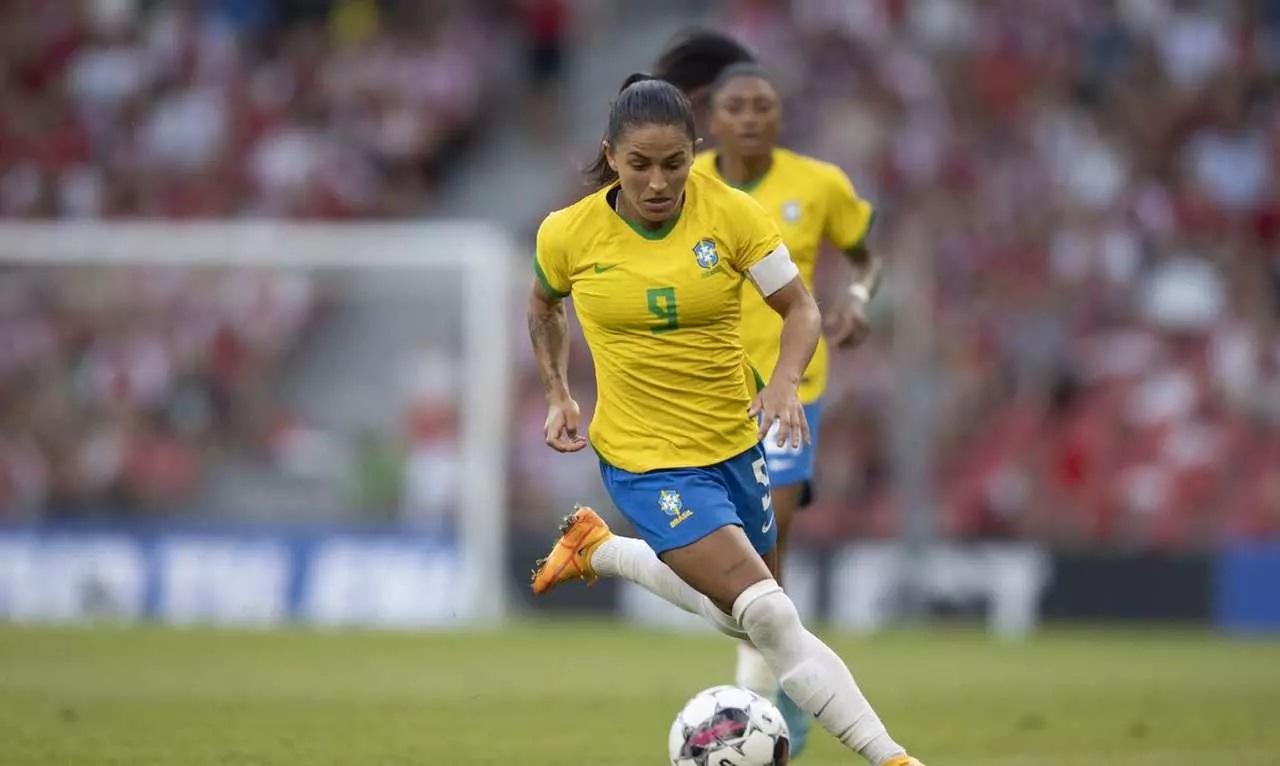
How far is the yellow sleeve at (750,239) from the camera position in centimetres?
741

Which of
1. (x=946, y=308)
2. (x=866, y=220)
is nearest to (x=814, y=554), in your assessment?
(x=946, y=308)

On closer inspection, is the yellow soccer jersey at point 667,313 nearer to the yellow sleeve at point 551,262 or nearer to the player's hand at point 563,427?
the yellow sleeve at point 551,262

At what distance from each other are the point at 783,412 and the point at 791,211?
8.45 ft

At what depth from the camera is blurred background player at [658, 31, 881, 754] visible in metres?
9.10

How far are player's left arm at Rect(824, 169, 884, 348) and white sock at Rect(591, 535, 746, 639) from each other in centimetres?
186

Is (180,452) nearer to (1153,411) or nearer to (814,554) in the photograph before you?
(814,554)

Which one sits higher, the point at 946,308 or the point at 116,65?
the point at 116,65

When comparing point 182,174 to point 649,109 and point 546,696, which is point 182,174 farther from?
point 649,109

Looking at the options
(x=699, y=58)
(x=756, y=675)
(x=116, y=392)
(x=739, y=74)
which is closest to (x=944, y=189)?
(x=116, y=392)

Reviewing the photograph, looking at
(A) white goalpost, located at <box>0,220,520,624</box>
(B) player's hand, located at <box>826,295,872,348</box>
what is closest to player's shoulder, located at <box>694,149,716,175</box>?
(B) player's hand, located at <box>826,295,872,348</box>

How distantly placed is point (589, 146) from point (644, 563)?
16.1 m

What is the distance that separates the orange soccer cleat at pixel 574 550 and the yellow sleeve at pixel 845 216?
2.22 m

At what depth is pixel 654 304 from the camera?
290 inches

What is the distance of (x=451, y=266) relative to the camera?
67.1 ft
